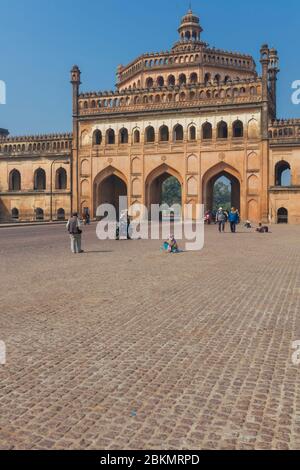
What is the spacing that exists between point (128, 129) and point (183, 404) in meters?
37.5

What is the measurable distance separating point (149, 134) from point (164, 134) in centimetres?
132

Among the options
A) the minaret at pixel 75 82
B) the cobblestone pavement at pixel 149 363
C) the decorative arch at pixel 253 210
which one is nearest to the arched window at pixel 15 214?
the minaret at pixel 75 82

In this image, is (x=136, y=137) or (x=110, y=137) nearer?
(x=136, y=137)

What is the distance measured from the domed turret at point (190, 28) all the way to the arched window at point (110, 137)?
44.6ft

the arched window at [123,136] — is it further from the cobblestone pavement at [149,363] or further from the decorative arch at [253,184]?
the cobblestone pavement at [149,363]

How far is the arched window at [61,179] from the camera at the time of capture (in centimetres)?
4305

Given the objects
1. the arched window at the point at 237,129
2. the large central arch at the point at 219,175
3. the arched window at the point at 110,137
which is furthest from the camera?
the arched window at the point at 110,137

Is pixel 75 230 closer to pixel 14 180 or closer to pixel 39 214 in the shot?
pixel 39 214

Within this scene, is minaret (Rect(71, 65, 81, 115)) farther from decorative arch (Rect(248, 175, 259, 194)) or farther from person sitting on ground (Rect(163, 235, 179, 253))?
person sitting on ground (Rect(163, 235, 179, 253))

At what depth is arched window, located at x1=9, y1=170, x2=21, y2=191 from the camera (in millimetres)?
45062

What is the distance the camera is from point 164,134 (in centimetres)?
3956

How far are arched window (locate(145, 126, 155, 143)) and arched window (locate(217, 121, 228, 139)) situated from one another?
569 cm

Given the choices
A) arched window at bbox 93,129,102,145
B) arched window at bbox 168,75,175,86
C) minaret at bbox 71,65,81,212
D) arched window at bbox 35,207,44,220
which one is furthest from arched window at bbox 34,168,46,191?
arched window at bbox 168,75,175,86

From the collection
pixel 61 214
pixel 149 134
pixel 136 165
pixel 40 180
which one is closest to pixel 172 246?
pixel 136 165
